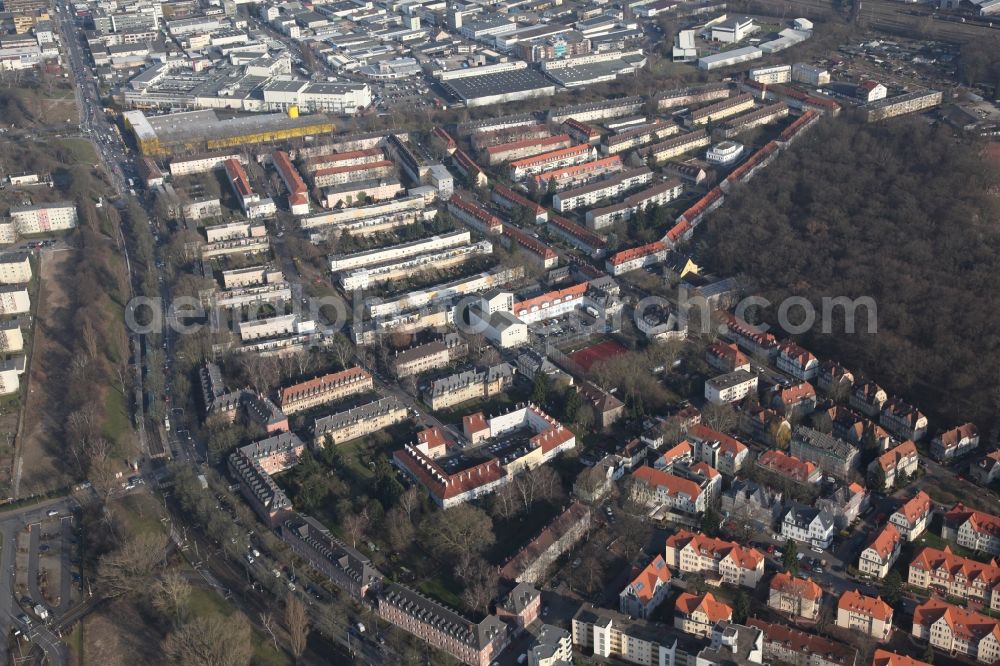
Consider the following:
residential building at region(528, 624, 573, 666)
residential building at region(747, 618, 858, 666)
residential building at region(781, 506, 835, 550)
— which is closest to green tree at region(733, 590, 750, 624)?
residential building at region(747, 618, 858, 666)

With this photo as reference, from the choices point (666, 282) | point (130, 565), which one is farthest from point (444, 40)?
point (130, 565)

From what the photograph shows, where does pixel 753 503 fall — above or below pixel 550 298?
below

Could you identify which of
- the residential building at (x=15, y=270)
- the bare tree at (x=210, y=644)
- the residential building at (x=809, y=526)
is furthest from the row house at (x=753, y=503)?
the residential building at (x=15, y=270)

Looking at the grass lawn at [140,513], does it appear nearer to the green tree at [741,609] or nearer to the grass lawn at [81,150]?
the green tree at [741,609]

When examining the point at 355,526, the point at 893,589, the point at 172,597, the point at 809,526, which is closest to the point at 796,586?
the point at 893,589

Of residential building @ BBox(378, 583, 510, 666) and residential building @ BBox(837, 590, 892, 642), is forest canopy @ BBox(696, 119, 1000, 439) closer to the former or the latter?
residential building @ BBox(837, 590, 892, 642)

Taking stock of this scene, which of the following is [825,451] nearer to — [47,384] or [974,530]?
[974,530]

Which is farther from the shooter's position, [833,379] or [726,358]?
[726,358]
